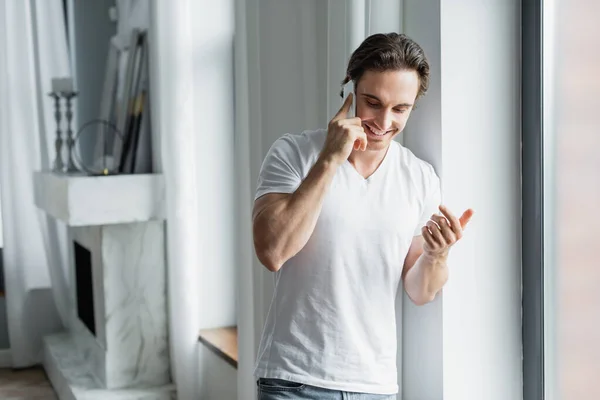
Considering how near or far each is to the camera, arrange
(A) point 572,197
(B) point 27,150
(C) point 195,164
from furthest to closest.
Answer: (B) point 27,150, (C) point 195,164, (A) point 572,197

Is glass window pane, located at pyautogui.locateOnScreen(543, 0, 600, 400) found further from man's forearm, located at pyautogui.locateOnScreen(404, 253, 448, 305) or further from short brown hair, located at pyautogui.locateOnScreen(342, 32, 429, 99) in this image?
short brown hair, located at pyautogui.locateOnScreen(342, 32, 429, 99)

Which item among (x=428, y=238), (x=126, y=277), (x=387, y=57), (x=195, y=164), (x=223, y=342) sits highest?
(x=387, y=57)

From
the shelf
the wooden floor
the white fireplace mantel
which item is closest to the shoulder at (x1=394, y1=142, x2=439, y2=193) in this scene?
the shelf

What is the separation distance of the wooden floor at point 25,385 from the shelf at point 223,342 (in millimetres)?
1180

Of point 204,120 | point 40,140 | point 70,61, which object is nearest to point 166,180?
point 204,120

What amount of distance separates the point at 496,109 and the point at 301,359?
869mm

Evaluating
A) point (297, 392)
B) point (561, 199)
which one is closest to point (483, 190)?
point (561, 199)

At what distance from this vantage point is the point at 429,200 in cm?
205

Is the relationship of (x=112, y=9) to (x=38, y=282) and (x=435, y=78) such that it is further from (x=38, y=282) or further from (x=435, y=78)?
(x=435, y=78)

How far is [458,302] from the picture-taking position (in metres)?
2.22

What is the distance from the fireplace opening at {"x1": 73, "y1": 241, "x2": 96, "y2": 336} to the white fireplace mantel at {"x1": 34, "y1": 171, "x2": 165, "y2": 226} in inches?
24.2

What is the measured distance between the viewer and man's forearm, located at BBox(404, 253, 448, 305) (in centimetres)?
197

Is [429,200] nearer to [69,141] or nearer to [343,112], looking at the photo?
[343,112]

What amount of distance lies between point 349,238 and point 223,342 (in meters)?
2.00
